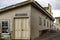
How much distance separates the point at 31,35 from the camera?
1981cm

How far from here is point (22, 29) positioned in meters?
19.8

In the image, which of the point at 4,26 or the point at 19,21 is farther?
the point at 4,26

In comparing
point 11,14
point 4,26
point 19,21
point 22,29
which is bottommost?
point 22,29

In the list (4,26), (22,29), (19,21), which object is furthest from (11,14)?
(22,29)

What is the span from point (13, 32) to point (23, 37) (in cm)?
116

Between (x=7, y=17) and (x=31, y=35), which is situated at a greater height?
(x=7, y=17)

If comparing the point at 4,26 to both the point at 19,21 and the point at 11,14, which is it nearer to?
the point at 11,14

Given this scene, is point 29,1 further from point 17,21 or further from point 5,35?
point 5,35

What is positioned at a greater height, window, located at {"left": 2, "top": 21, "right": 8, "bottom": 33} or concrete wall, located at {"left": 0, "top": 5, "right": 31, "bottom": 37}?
concrete wall, located at {"left": 0, "top": 5, "right": 31, "bottom": 37}

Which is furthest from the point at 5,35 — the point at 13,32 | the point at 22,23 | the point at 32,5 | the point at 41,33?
the point at 41,33

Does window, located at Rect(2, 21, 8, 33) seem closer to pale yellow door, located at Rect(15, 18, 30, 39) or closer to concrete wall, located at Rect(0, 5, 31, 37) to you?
concrete wall, located at Rect(0, 5, 31, 37)

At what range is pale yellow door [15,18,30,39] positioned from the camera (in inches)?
773

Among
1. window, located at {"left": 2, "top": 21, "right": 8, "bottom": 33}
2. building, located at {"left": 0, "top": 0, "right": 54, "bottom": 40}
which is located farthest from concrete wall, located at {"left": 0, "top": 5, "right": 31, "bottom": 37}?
window, located at {"left": 2, "top": 21, "right": 8, "bottom": 33}

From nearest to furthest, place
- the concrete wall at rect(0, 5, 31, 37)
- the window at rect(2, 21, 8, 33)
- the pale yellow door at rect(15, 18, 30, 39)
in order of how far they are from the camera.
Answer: the pale yellow door at rect(15, 18, 30, 39) → the concrete wall at rect(0, 5, 31, 37) → the window at rect(2, 21, 8, 33)
